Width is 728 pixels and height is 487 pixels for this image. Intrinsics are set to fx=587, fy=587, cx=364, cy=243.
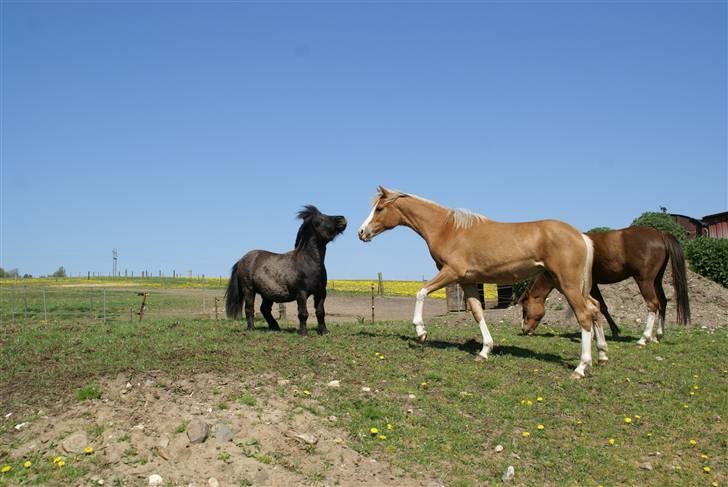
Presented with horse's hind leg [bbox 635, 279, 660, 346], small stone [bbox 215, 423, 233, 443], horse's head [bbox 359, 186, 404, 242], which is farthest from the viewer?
horse's hind leg [bbox 635, 279, 660, 346]

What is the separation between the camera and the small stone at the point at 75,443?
7145 millimetres

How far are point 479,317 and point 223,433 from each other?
5.59m

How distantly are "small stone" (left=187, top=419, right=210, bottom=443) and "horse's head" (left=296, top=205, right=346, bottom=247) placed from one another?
228 inches

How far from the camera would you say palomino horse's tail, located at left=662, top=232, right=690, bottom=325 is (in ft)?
47.2

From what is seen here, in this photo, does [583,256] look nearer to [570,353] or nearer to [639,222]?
[570,353]

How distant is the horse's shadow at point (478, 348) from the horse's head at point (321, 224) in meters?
2.38

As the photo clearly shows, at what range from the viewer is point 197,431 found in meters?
7.25

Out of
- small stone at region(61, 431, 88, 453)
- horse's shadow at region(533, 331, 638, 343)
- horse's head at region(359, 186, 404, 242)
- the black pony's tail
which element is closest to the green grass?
small stone at region(61, 431, 88, 453)

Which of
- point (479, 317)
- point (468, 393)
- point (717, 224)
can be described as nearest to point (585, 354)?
point (479, 317)

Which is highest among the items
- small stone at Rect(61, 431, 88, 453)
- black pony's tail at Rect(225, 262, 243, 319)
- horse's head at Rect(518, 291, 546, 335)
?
black pony's tail at Rect(225, 262, 243, 319)

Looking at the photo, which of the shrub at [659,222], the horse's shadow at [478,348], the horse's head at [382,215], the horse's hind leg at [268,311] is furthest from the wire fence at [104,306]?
the shrub at [659,222]

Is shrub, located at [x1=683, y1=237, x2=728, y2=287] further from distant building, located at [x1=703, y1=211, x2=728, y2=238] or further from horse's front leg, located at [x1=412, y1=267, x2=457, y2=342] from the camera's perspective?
horse's front leg, located at [x1=412, y1=267, x2=457, y2=342]

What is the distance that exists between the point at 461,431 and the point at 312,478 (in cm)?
226

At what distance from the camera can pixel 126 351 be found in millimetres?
10695
